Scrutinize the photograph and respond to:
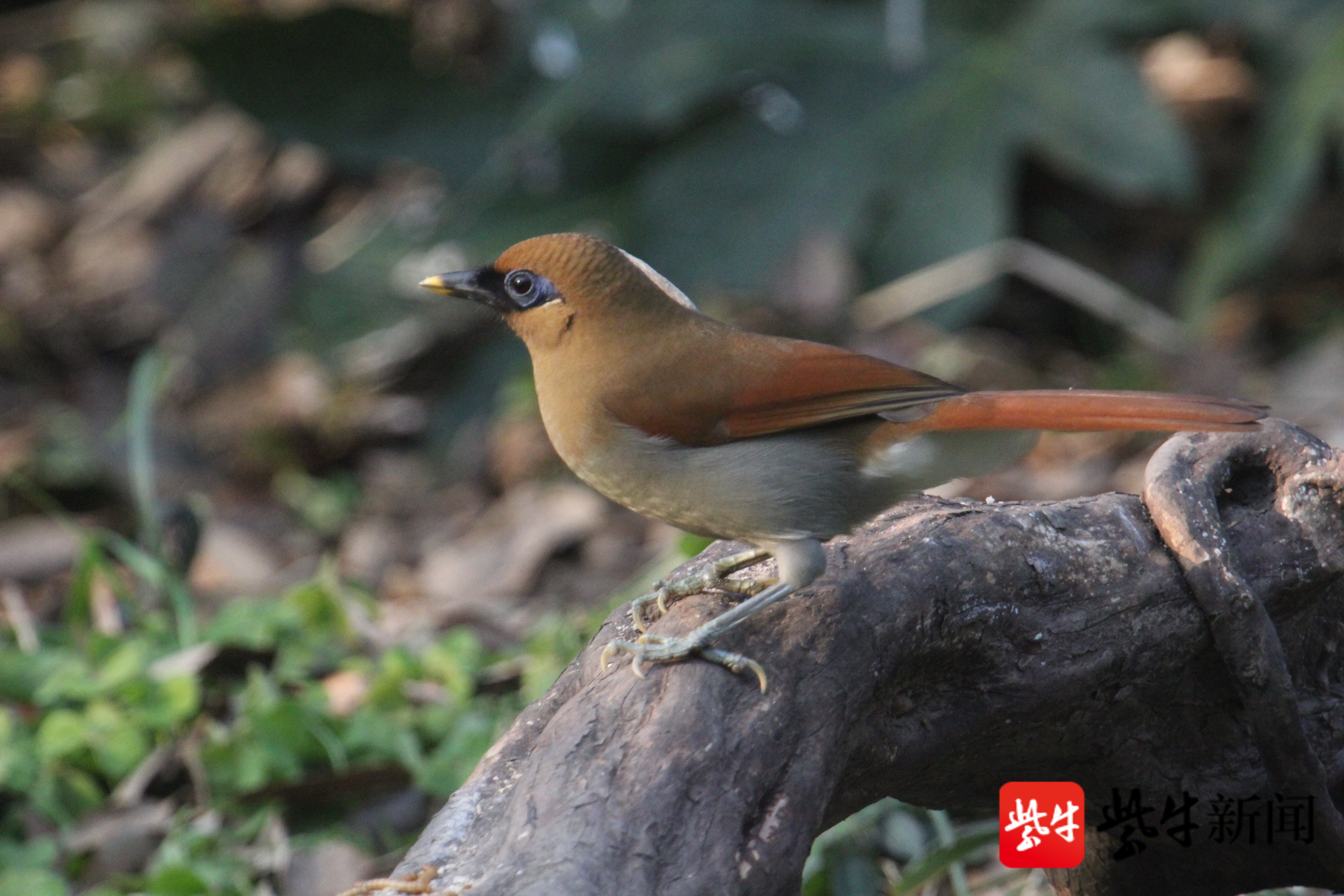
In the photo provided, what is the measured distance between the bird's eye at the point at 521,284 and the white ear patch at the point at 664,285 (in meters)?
0.18

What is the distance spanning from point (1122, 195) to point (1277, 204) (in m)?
1.36

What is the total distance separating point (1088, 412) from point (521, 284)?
3.60 feet

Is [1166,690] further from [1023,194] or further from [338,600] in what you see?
[1023,194]

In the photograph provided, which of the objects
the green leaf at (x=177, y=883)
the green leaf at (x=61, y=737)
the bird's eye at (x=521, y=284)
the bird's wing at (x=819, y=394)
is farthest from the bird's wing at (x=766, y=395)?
the green leaf at (x=61, y=737)

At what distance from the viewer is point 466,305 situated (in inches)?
261

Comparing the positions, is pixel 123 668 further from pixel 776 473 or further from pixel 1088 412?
pixel 1088 412

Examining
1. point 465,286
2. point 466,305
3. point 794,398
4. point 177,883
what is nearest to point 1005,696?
point 794,398

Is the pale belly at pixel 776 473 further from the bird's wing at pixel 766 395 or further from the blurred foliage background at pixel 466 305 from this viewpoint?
the blurred foliage background at pixel 466 305

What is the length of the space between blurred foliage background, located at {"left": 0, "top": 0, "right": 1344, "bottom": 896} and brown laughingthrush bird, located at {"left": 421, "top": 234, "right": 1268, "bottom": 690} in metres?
0.90

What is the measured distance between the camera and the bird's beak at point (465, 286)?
9.24 feet

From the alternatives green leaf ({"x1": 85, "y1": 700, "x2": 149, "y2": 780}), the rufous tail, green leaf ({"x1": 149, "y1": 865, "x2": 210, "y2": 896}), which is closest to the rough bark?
the rufous tail

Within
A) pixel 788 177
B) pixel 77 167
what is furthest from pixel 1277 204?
pixel 77 167

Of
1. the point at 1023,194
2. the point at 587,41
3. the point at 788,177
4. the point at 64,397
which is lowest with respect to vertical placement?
the point at 64,397

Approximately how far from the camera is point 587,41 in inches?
229
